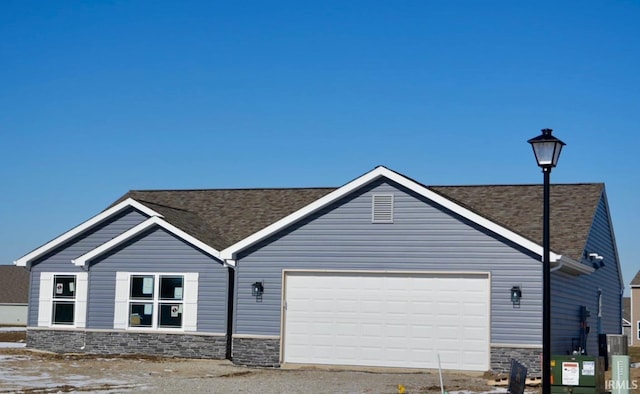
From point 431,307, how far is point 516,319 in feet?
7.12

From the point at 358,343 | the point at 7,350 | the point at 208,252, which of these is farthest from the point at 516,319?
the point at 7,350

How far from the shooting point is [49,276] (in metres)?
27.7

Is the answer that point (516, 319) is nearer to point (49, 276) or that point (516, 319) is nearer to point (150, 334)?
point (150, 334)

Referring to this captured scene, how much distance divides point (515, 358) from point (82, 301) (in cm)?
1322

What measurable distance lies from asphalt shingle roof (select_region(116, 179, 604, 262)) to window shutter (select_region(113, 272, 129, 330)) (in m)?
2.23

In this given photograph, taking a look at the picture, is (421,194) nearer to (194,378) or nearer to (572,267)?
(572,267)

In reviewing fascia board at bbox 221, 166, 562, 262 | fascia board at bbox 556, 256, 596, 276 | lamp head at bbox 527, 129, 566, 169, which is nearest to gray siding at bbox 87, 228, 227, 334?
fascia board at bbox 221, 166, 562, 262

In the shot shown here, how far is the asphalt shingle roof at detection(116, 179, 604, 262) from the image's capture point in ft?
82.5

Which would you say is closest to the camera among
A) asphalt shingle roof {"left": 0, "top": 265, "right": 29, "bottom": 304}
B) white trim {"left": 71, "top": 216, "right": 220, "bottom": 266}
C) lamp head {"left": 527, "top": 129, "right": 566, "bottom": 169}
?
lamp head {"left": 527, "top": 129, "right": 566, "bottom": 169}

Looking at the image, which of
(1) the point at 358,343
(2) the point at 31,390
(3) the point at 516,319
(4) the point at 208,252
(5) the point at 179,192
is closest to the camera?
(2) the point at 31,390

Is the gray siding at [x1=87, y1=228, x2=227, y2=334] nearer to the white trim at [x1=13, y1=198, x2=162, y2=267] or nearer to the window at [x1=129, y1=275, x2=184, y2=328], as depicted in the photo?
the window at [x1=129, y1=275, x2=184, y2=328]

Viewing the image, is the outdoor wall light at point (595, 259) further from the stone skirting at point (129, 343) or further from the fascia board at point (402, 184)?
the stone skirting at point (129, 343)

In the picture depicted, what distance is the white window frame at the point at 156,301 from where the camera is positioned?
83.0 ft

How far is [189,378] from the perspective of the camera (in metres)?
19.6
